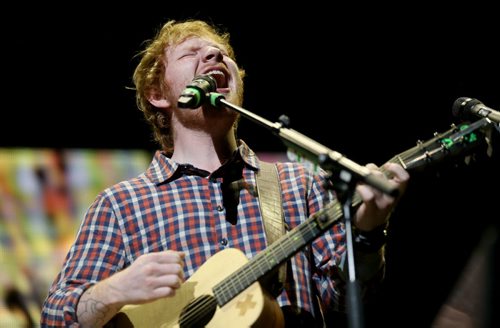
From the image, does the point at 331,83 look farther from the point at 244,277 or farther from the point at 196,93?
the point at 244,277

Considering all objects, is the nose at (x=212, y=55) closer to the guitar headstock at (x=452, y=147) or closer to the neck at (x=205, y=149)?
the neck at (x=205, y=149)

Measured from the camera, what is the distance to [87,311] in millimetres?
2240

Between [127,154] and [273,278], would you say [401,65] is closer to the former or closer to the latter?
[127,154]

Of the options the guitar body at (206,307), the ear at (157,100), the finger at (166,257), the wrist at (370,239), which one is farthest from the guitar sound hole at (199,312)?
the ear at (157,100)

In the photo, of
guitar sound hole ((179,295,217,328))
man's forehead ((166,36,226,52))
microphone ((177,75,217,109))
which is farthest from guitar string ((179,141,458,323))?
man's forehead ((166,36,226,52))

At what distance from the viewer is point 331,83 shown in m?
4.31

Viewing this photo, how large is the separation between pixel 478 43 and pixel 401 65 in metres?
0.48

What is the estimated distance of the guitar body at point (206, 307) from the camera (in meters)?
2.12

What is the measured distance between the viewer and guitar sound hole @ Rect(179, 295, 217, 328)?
219cm

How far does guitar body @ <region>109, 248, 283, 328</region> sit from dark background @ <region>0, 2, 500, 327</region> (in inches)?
75.2

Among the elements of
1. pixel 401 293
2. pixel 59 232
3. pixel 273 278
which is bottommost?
pixel 401 293

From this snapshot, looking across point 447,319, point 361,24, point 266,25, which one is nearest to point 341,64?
point 361,24

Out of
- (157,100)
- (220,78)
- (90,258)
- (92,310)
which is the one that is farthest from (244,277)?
(157,100)

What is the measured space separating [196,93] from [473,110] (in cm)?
92
